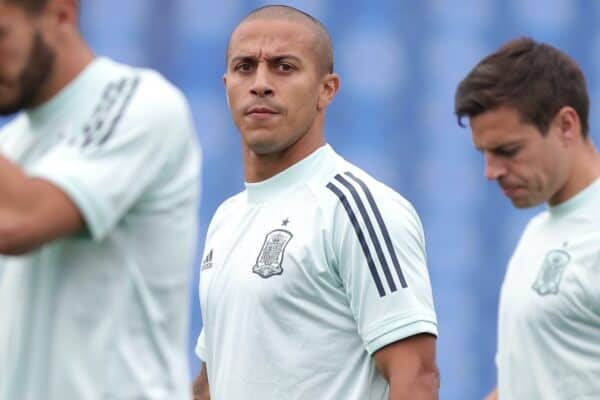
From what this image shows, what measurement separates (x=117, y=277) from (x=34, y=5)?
487 mm

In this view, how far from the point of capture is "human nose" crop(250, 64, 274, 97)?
3971mm

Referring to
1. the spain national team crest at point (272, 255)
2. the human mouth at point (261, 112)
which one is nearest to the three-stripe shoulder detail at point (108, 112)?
the spain national team crest at point (272, 255)

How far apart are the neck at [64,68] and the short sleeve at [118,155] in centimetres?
10

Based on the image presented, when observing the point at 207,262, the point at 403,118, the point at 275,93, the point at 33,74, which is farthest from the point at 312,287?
the point at 403,118

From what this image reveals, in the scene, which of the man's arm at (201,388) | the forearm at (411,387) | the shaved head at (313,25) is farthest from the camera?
the man's arm at (201,388)

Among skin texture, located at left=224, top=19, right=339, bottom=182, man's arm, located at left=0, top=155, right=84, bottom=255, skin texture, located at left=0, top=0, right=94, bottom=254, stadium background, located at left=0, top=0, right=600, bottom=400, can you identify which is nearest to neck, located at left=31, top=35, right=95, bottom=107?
skin texture, located at left=0, top=0, right=94, bottom=254

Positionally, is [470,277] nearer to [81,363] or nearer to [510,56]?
[510,56]

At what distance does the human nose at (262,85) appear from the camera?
3971 mm

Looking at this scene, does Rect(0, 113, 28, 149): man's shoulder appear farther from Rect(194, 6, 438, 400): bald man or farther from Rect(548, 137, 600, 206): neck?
Rect(548, 137, 600, 206): neck

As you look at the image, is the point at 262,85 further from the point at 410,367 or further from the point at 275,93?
the point at 410,367

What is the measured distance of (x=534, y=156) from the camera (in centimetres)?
393

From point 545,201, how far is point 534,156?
204 millimetres

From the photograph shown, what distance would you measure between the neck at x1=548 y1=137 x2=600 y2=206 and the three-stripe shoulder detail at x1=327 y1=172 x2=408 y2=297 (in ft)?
1.91

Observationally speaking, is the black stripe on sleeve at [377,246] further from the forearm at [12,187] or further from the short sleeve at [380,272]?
the forearm at [12,187]
